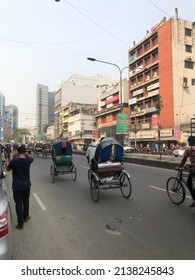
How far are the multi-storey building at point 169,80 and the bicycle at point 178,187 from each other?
4043 cm

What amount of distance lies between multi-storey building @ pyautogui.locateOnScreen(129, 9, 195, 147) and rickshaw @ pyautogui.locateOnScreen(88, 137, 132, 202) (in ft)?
131

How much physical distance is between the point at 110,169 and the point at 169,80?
4734 centimetres

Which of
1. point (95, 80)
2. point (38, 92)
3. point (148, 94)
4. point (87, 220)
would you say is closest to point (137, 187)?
point (87, 220)

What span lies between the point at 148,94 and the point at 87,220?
5457 cm

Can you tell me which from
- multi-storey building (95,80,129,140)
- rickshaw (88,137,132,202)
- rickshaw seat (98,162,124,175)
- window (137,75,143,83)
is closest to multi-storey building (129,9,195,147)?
window (137,75,143,83)

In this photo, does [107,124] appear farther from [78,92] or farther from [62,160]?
[62,160]

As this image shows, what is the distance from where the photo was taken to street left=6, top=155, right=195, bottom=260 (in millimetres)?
4367

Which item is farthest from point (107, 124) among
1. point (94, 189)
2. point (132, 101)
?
point (94, 189)

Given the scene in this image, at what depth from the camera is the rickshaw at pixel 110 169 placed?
340 inches

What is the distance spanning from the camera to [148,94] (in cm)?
5850

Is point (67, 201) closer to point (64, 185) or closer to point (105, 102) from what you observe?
point (64, 185)

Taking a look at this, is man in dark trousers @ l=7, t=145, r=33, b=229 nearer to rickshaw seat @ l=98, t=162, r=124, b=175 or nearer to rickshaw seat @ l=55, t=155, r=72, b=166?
rickshaw seat @ l=98, t=162, r=124, b=175

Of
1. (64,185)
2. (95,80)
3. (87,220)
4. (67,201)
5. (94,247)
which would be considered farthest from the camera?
(95,80)

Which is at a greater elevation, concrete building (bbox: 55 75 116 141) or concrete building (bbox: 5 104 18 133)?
concrete building (bbox: 55 75 116 141)
